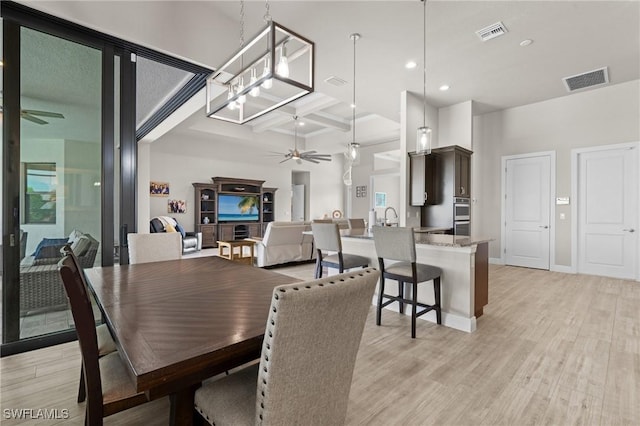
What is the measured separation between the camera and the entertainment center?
8.80m

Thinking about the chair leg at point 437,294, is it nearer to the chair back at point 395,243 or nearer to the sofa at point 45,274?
the chair back at point 395,243

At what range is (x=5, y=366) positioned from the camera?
86.3 inches

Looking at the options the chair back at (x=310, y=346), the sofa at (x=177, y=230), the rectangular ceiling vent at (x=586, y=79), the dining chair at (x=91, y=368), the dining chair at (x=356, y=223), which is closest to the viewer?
the chair back at (x=310, y=346)

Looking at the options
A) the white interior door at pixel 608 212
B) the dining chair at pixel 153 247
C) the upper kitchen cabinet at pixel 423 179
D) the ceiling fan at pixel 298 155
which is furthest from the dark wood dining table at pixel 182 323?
the ceiling fan at pixel 298 155

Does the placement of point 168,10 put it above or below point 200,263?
above

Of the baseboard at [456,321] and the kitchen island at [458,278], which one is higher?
the kitchen island at [458,278]

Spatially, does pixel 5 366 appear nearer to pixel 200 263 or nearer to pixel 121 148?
pixel 200 263

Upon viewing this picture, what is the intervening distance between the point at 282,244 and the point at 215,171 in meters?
4.78

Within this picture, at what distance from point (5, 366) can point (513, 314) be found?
14.7 feet

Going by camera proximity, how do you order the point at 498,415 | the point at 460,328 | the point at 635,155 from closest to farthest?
the point at 498,415 < the point at 460,328 < the point at 635,155

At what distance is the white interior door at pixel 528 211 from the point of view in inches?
221

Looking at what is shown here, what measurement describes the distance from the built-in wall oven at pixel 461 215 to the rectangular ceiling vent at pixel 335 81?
8.96 feet

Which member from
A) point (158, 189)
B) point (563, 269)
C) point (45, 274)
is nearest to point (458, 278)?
point (45, 274)

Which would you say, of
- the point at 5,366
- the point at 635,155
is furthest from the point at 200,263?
the point at 635,155
